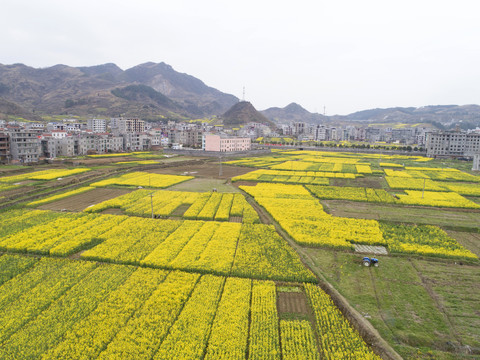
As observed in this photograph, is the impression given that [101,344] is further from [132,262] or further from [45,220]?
[45,220]

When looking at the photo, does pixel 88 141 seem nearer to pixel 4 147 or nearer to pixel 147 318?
pixel 4 147

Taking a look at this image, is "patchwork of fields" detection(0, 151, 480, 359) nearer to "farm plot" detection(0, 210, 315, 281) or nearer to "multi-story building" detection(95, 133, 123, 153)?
"farm plot" detection(0, 210, 315, 281)

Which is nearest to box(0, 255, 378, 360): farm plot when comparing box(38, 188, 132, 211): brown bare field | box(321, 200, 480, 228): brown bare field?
box(38, 188, 132, 211): brown bare field

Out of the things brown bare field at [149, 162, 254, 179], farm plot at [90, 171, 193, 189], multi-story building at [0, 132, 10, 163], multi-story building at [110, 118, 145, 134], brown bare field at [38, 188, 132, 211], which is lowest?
brown bare field at [38, 188, 132, 211]

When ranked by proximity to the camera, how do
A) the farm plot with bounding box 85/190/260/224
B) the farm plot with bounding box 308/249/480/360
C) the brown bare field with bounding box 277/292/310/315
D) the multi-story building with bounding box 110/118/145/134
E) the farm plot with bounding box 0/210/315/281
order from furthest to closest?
1. the multi-story building with bounding box 110/118/145/134
2. the farm plot with bounding box 85/190/260/224
3. the farm plot with bounding box 0/210/315/281
4. the brown bare field with bounding box 277/292/310/315
5. the farm plot with bounding box 308/249/480/360

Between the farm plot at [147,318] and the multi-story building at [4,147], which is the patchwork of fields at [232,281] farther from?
the multi-story building at [4,147]

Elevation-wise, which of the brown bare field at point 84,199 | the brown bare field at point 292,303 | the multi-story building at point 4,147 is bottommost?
the brown bare field at point 292,303

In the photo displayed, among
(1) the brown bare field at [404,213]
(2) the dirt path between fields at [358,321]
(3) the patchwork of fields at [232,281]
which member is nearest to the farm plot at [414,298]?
(3) the patchwork of fields at [232,281]
